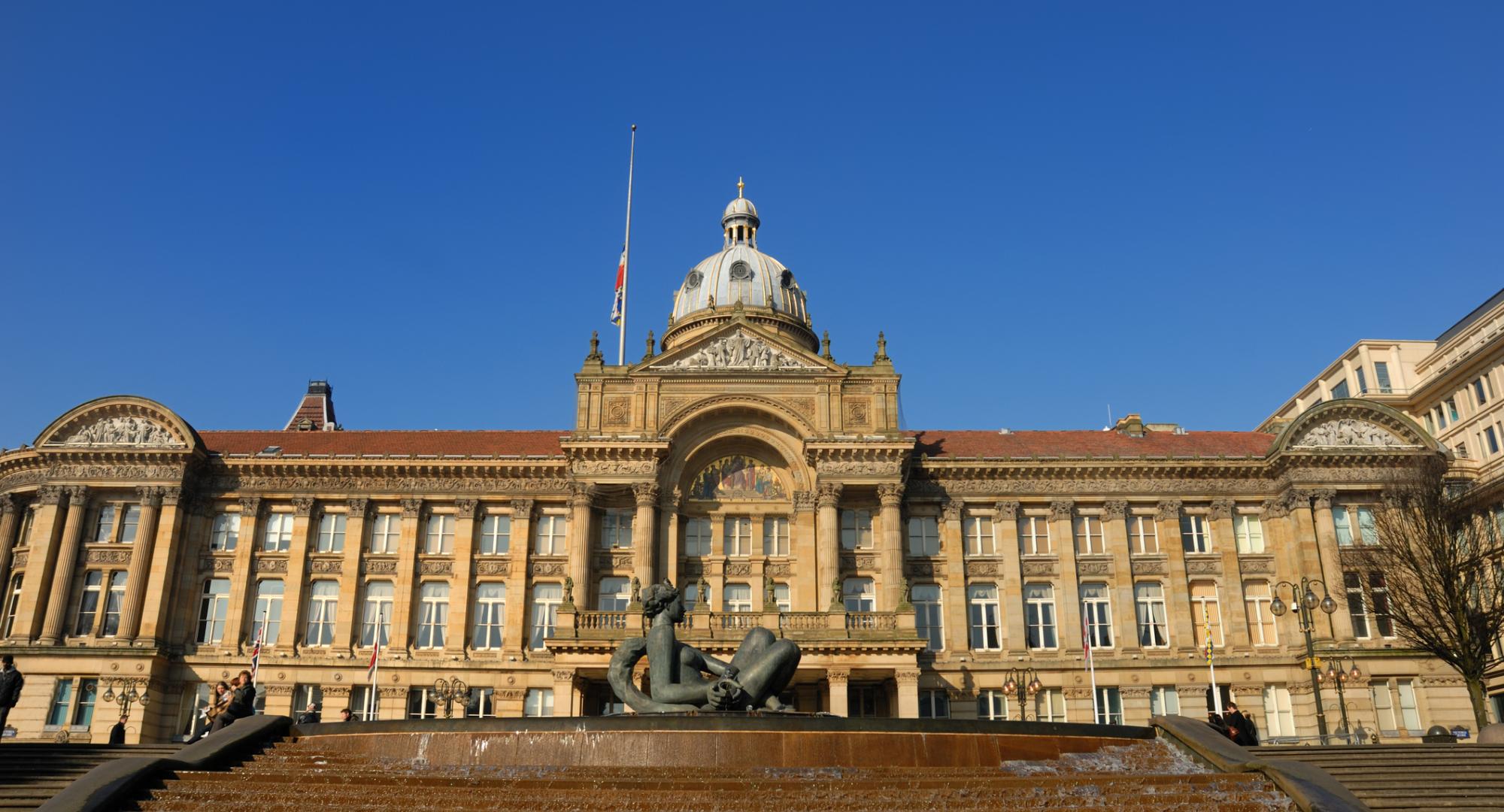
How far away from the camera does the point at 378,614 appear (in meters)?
49.2

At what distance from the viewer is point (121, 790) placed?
59.1 feet

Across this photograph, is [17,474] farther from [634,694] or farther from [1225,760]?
[1225,760]

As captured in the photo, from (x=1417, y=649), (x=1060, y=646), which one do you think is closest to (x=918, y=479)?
(x=1060, y=646)

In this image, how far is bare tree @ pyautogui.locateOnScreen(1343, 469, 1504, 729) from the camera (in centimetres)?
4184

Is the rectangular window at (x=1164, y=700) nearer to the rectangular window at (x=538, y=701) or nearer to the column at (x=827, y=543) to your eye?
the column at (x=827, y=543)

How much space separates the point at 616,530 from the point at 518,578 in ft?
14.9

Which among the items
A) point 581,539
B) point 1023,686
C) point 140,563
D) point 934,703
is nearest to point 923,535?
point 934,703

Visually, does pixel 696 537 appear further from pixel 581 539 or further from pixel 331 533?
pixel 331 533

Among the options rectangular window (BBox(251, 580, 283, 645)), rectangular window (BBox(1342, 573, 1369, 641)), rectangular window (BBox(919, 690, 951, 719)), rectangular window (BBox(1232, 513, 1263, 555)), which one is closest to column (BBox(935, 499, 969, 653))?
rectangular window (BBox(919, 690, 951, 719))

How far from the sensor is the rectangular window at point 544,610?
4850 centimetres

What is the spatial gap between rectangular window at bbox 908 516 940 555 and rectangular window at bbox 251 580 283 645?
1051 inches

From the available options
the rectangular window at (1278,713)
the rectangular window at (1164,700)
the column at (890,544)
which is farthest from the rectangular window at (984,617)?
the rectangular window at (1278,713)

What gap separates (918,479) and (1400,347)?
41418mm

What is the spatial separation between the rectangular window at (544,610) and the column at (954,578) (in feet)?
52.5
